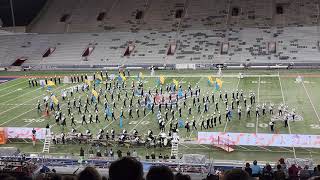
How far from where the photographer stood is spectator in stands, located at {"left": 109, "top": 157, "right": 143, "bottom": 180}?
129 inches

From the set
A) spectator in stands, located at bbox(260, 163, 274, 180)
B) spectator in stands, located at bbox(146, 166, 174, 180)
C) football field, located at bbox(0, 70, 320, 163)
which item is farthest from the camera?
football field, located at bbox(0, 70, 320, 163)

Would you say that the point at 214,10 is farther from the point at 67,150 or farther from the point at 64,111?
the point at 67,150

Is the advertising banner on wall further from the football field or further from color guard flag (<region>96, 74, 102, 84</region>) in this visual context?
color guard flag (<region>96, 74, 102, 84</region>)

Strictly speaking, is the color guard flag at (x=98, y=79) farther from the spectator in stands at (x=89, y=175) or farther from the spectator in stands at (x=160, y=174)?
the spectator in stands at (x=160, y=174)

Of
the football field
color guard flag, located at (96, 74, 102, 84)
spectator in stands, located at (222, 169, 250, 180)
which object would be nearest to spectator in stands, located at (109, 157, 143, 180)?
spectator in stands, located at (222, 169, 250, 180)

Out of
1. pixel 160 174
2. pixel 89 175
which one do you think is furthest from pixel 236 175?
pixel 89 175

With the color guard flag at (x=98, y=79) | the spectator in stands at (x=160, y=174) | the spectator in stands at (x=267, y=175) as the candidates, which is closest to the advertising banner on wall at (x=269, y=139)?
the spectator in stands at (x=267, y=175)

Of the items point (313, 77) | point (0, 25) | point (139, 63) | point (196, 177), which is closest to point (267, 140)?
point (196, 177)

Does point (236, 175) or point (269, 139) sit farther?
point (269, 139)

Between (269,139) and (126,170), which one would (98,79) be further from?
(126,170)

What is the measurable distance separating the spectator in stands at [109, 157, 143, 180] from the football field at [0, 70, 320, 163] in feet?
37.6

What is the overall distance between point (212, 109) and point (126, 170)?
17.9 meters

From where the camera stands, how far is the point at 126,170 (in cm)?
328

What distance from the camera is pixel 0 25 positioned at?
46.5m
